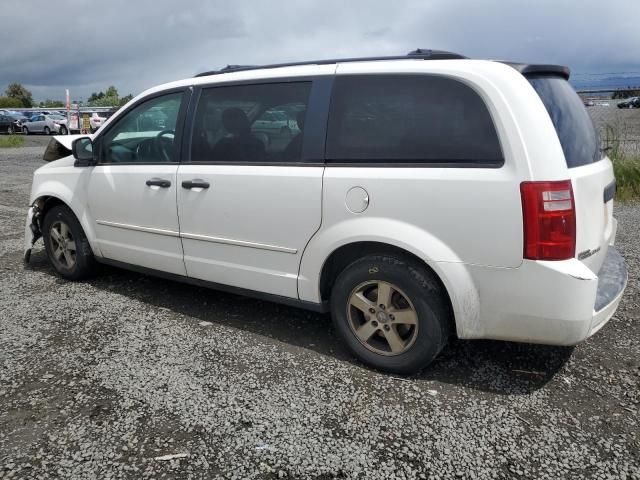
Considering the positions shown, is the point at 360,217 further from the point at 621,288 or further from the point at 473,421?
the point at 621,288

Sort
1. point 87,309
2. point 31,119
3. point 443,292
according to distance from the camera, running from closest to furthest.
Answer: point 443,292, point 87,309, point 31,119

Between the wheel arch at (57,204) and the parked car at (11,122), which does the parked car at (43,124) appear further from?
the wheel arch at (57,204)

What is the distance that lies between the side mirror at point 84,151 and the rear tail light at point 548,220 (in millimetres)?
3605

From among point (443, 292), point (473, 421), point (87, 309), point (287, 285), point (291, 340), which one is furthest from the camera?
point (87, 309)

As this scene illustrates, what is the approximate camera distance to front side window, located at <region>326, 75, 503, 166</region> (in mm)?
2852

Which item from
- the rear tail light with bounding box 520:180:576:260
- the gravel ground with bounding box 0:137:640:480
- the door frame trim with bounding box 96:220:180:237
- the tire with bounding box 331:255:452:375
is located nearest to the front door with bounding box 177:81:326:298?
the door frame trim with bounding box 96:220:180:237

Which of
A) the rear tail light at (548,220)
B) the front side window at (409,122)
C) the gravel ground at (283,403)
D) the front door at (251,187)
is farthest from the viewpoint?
the front door at (251,187)

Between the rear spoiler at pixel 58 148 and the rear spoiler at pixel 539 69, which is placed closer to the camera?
→ the rear spoiler at pixel 539 69

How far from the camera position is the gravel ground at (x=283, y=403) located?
2.51 m

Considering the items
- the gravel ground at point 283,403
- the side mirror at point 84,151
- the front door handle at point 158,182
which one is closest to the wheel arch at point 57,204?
the side mirror at point 84,151

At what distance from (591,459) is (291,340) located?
199cm

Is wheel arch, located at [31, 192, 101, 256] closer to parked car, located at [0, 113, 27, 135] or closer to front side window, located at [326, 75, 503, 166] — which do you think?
front side window, located at [326, 75, 503, 166]

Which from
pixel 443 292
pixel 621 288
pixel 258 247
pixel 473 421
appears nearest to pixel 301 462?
pixel 473 421

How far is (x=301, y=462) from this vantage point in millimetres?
2518
